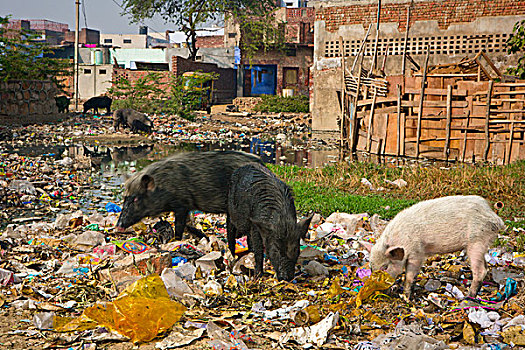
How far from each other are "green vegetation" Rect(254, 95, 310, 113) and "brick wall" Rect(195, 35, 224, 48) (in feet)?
61.0

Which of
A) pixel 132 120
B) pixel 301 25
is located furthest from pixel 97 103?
pixel 301 25

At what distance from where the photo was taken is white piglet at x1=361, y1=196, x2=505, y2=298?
430 cm

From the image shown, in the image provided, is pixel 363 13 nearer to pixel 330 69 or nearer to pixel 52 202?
pixel 330 69

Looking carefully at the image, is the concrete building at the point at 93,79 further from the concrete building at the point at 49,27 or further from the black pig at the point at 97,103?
the concrete building at the point at 49,27

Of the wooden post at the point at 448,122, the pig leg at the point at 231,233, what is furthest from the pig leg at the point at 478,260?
the wooden post at the point at 448,122

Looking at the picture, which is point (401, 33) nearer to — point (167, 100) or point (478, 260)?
point (167, 100)

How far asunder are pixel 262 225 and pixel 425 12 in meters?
18.5

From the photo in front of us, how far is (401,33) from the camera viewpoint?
20.8 metres

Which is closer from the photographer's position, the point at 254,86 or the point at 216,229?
the point at 216,229

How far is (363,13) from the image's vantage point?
21.4 meters

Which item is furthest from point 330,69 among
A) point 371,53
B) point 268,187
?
point 268,187

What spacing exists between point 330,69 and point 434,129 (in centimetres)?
858

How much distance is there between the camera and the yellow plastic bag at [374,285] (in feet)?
13.7

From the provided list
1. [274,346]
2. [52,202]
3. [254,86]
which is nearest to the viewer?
[274,346]
